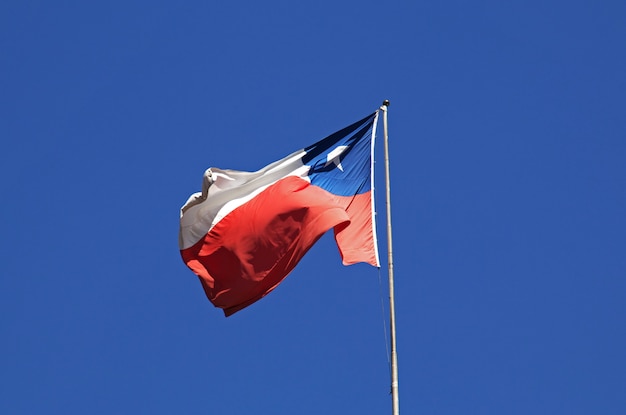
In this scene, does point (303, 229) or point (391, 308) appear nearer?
point (391, 308)

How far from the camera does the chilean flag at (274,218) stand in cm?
2855

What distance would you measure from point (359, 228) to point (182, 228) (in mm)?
5686

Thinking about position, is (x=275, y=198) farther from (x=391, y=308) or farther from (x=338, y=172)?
(x=391, y=308)

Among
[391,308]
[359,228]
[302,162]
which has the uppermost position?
[302,162]

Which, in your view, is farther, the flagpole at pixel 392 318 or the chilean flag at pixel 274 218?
the chilean flag at pixel 274 218

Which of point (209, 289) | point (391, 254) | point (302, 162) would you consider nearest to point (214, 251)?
point (209, 289)

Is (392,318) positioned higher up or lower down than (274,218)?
lower down

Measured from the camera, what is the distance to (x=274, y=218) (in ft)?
98.8

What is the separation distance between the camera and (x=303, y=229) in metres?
29.0

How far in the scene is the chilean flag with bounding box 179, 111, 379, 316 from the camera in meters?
28.5

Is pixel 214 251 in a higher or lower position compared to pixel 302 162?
lower

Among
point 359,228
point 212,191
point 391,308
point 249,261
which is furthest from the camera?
point 212,191

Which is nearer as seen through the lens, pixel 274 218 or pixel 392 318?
pixel 392 318

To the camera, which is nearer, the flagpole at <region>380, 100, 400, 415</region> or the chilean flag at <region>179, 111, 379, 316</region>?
the flagpole at <region>380, 100, 400, 415</region>
